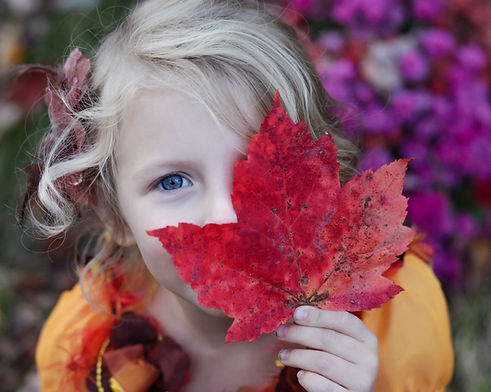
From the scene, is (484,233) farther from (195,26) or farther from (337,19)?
(195,26)

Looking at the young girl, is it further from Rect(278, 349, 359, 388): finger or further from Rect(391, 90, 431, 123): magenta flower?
Rect(391, 90, 431, 123): magenta flower

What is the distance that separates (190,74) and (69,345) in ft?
2.70

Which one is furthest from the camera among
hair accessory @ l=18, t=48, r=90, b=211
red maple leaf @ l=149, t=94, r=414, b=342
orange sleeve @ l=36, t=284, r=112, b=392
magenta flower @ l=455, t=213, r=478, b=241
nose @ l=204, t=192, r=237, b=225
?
magenta flower @ l=455, t=213, r=478, b=241

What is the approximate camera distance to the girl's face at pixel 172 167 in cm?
86

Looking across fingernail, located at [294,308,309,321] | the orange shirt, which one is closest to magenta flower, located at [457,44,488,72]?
the orange shirt

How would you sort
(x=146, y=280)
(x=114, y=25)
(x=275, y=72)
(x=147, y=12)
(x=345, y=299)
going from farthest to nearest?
(x=146, y=280) → (x=114, y=25) → (x=147, y=12) → (x=275, y=72) → (x=345, y=299)

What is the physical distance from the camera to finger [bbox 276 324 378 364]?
0.78m

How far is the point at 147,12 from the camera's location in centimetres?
108

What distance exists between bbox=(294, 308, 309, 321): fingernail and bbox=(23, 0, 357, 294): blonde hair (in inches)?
12.6

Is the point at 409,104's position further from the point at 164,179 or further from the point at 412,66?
the point at 164,179

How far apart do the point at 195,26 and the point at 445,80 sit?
1.24 metres

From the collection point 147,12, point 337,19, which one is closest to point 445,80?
point 337,19

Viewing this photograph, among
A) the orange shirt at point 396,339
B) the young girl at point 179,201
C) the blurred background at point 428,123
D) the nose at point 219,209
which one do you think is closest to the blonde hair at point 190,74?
the young girl at point 179,201

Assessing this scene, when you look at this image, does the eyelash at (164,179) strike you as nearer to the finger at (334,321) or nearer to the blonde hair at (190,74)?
the blonde hair at (190,74)
